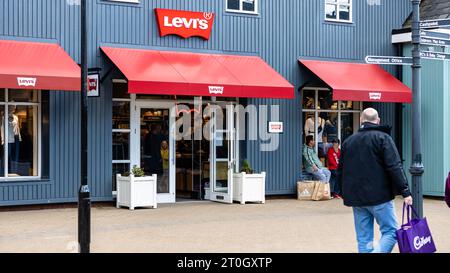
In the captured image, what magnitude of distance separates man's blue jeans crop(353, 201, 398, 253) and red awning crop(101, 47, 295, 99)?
23.1 feet

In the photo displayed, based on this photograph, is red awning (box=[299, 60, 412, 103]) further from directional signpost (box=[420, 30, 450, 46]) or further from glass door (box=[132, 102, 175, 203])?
directional signpost (box=[420, 30, 450, 46])

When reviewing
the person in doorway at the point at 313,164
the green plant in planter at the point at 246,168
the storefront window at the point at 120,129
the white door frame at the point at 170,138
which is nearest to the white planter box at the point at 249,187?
the green plant in planter at the point at 246,168

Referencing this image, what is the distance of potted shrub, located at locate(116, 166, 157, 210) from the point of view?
15.1m

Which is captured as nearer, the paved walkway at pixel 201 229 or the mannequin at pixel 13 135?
the paved walkway at pixel 201 229

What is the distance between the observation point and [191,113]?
1716cm

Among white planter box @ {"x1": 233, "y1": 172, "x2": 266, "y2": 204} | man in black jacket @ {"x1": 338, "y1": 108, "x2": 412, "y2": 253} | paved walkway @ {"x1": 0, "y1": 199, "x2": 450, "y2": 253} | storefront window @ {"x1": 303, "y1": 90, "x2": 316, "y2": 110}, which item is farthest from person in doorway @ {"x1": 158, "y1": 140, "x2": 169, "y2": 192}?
man in black jacket @ {"x1": 338, "y1": 108, "x2": 412, "y2": 253}

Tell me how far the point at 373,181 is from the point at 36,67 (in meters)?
8.10

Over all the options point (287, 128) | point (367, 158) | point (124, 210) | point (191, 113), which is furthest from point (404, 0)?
point (367, 158)

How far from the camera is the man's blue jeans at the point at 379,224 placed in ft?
27.0

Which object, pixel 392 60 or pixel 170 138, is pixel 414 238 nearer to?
pixel 392 60

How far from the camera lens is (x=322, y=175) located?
17.8 meters

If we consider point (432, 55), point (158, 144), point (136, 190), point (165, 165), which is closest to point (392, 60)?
point (432, 55)

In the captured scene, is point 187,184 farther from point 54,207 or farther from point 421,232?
point 421,232

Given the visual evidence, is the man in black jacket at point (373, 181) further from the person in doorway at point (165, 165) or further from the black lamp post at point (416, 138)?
the person in doorway at point (165, 165)
